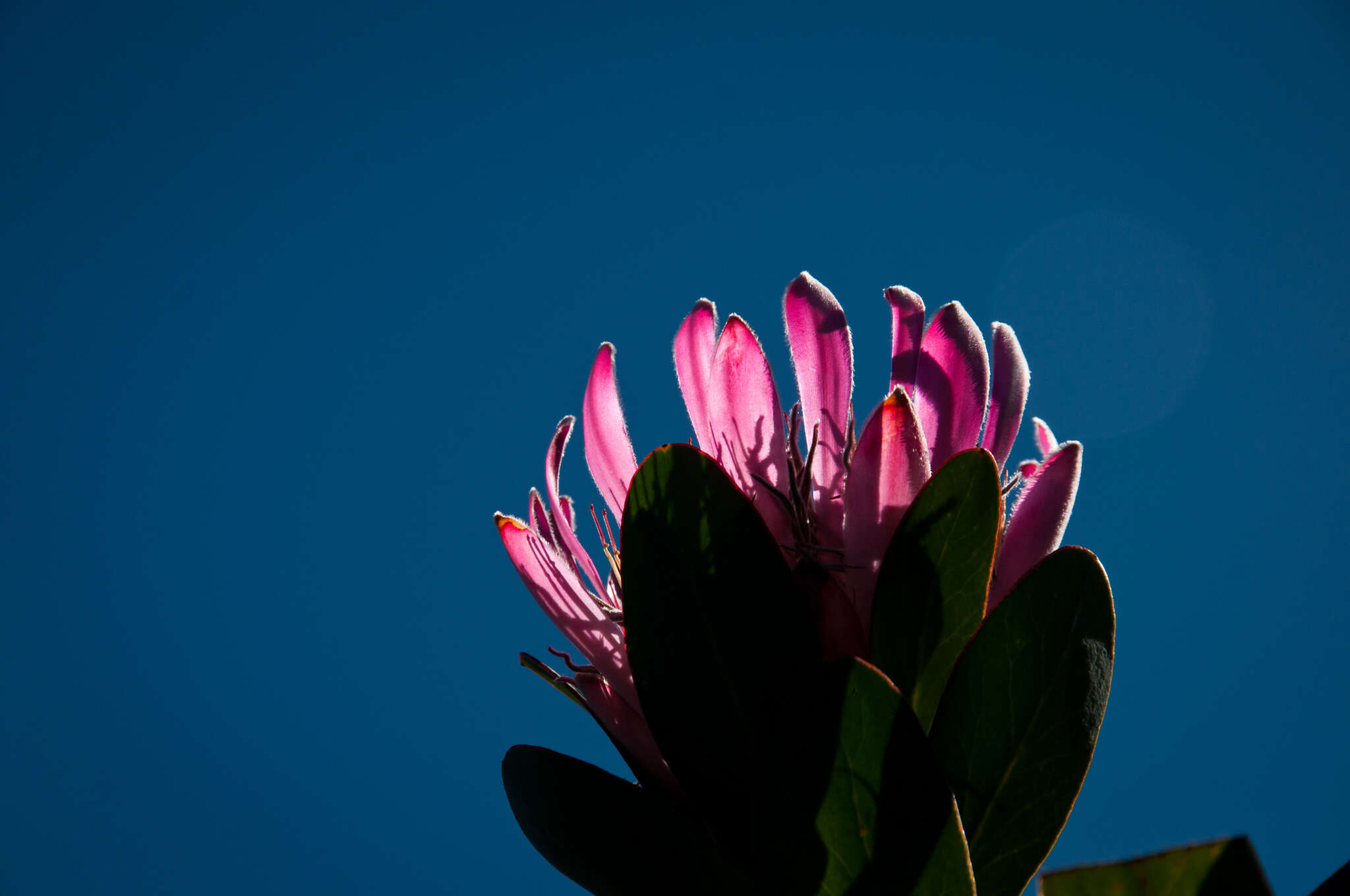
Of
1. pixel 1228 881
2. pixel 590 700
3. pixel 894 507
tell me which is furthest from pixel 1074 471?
pixel 590 700

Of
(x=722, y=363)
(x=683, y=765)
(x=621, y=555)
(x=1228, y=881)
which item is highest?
(x=722, y=363)

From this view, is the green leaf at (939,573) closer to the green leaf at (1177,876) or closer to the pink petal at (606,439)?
the green leaf at (1177,876)

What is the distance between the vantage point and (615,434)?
0.58 metres

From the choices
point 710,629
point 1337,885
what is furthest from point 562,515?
point 1337,885

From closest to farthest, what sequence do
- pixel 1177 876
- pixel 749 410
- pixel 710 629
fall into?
pixel 1177 876 → pixel 710 629 → pixel 749 410

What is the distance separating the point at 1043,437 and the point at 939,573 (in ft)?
0.98

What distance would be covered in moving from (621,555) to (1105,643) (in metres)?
0.26

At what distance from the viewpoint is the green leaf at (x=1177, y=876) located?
0.30 meters

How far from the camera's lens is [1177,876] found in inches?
12.1

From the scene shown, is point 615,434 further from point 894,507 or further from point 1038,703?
point 1038,703

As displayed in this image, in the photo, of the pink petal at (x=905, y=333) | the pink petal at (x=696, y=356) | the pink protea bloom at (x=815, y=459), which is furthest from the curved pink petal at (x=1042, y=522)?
the pink petal at (x=696, y=356)

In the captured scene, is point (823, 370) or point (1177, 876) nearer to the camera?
point (1177, 876)

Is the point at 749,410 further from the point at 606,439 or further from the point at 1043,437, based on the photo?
the point at 1043,437

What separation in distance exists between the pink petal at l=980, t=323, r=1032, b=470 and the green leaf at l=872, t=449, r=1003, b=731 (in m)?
0.10
